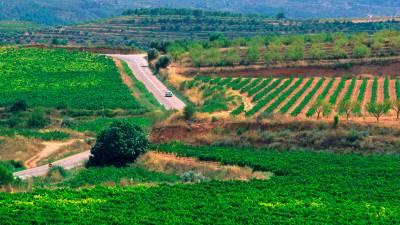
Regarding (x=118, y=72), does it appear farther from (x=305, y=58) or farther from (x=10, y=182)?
(x=10, y=182)

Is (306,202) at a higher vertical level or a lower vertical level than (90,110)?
higher

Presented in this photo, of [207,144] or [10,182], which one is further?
[207,144]

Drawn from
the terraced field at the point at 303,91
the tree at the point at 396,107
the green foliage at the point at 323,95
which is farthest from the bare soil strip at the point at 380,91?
the tree at the point at 396,107

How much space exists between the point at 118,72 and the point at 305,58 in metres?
20.8

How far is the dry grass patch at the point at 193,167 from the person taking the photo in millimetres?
43719

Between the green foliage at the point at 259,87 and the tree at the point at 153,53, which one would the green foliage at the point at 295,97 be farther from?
the tree at the point at 153,53

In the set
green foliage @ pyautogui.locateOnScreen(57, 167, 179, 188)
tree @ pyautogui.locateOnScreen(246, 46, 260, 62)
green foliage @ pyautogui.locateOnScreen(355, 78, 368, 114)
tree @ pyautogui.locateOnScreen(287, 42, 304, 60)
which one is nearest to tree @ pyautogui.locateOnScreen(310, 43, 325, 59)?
tree @ pyautogui.locateOnScreen(287, 42, 304, 60)

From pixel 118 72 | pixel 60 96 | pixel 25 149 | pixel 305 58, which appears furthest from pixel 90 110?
pixel 305 58

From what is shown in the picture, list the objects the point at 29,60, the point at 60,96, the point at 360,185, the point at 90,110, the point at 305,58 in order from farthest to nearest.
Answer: the point at 29,60
the point at 305,58
the point at 60,96
the point at 90,110
the point at 360,185

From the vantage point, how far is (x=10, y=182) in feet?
136

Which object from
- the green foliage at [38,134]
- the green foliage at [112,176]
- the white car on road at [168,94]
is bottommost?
the white car on road at [168,94]

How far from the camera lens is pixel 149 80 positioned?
89500mm

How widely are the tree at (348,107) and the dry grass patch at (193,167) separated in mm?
11790

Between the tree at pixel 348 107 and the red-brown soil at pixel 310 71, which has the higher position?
the tree at pixel 348 107
